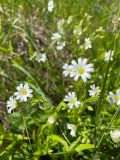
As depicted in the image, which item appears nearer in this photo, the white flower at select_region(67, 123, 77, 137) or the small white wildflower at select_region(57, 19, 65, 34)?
the white flower at select_region(67, 123, 77, 137)

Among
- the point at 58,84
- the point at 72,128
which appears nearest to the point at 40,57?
the point at 58,84

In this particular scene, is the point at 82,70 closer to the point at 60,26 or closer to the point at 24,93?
the point at 24,93

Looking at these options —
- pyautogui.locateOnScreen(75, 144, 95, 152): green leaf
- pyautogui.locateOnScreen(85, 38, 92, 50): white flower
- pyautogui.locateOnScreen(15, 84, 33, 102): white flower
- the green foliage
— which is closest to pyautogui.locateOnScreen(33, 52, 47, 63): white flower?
the green foliage

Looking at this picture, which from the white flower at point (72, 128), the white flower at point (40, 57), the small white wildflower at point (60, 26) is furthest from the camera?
the small white wildflower at point (60, 26)

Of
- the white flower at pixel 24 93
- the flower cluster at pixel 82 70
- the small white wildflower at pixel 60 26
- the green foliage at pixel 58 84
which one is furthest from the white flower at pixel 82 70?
the small white wildflower at pixel 60 26

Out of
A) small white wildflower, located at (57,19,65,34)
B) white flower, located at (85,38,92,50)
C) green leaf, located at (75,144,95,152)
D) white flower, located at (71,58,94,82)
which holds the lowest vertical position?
green leaf, located at (75,144,95,152)

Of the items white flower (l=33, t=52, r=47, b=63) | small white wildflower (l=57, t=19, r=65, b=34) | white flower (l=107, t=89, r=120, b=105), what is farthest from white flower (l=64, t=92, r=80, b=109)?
small white wildflower (l=57, t=19, r=65, b=34)

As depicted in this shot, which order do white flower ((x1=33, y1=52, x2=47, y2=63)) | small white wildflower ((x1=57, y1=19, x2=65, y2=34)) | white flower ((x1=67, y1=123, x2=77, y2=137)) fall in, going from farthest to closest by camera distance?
small white wildflower ((x1=57, y1=19, x2=65, y2=34))
white flower ((x1=33, y1=52, x2=47, y2=63))
white flower ((x1=67, y1=123, x2=77, y2=137))

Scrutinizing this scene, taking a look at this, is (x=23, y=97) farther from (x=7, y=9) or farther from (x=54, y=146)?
(x=7, y=9)

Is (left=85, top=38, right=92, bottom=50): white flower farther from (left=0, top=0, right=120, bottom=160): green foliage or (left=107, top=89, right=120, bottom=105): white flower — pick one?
(left=107, top=89, right=120, bottom=105): white flower

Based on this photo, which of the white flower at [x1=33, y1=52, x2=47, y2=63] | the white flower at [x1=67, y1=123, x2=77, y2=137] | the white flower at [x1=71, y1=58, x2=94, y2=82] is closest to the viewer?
the white flower at [x1=71, y1=58, x2=94, y2=82]

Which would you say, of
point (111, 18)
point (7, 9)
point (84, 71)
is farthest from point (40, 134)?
point (7, 9)

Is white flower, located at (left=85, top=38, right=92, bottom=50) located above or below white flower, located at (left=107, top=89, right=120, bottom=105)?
above

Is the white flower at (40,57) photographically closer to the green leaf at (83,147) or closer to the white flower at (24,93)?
the white flower at (24,93)
